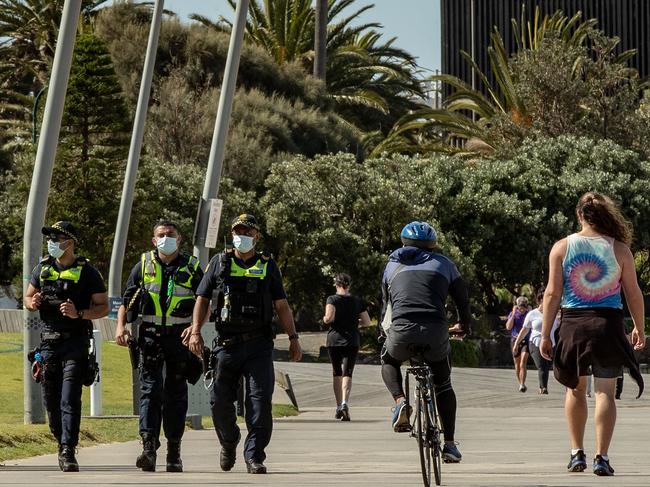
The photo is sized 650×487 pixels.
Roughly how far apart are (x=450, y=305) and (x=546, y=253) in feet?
16.6

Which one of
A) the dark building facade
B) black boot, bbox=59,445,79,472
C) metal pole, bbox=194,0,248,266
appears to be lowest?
black boot, bbox=59,445,79,472

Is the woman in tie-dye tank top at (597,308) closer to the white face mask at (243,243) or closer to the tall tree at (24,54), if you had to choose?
the white face mask at (243,243)

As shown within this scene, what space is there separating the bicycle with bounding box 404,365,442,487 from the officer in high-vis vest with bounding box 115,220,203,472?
1.91 m

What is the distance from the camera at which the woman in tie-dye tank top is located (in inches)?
378

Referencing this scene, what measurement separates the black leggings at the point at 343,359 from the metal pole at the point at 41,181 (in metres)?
5.07

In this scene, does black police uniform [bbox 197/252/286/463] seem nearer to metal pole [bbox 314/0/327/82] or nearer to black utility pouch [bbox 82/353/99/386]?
black utility pouch [bbox 82/353/99/386]

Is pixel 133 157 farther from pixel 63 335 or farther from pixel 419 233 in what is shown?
pixel 419 233

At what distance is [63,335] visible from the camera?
1111 cm

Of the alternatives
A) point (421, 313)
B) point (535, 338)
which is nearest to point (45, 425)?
point (421, 313)

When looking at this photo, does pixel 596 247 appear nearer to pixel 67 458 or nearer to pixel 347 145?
pixel 67 458

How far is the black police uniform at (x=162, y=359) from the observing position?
1092cm

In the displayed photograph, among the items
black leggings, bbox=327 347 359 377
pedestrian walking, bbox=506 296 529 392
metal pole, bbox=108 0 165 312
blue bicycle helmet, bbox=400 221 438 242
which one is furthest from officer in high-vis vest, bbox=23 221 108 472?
metal pole, bbox=108 0 165 312

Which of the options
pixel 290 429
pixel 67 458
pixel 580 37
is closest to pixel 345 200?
pixel 580 37

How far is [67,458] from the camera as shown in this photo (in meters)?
10.7
